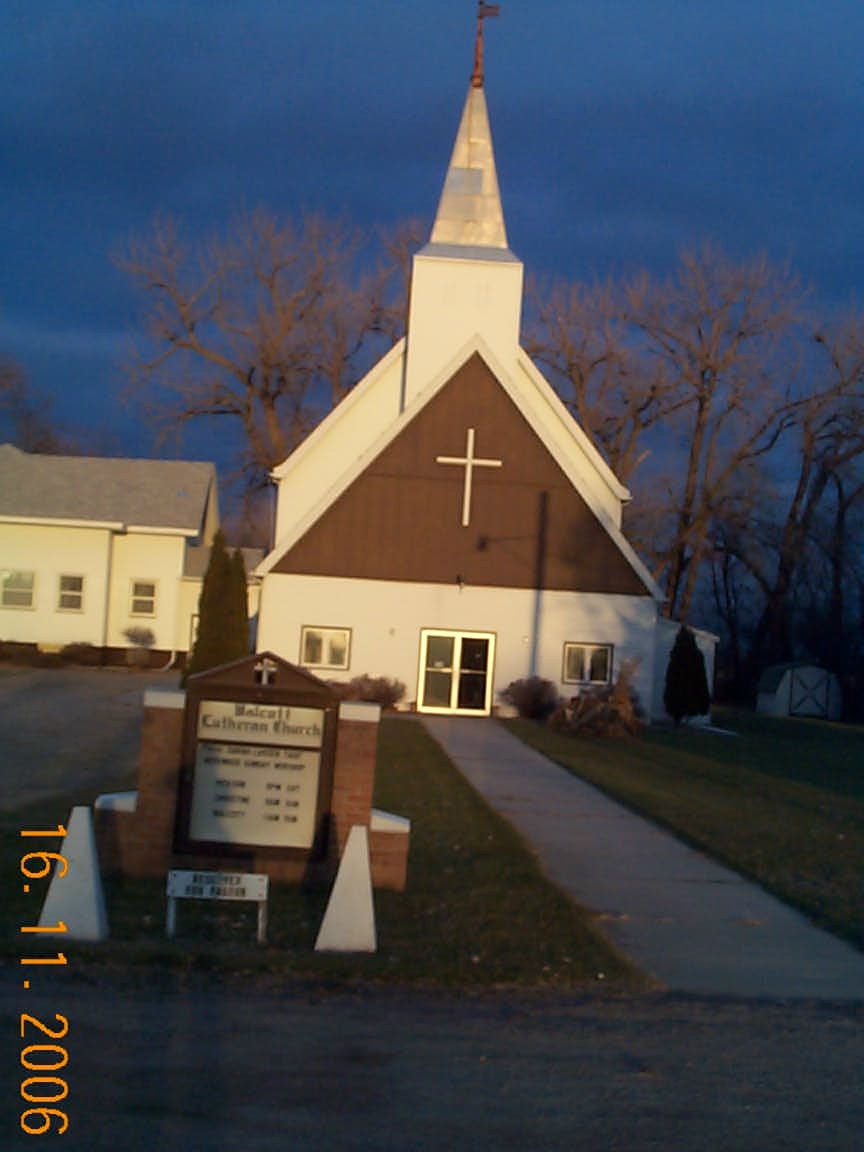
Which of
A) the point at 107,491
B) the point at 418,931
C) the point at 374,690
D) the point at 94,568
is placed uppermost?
the point at 107,491

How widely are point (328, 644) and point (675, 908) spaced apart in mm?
23185

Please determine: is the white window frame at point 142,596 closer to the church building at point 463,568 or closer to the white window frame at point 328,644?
the church building at point 463,568

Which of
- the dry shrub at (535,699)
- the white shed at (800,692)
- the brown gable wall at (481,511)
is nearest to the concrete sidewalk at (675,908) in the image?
the dry shrub at (535,699)

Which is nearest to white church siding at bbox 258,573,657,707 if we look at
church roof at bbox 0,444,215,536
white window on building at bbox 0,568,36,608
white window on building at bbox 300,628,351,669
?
white window on building at bbox 300,628,351,669

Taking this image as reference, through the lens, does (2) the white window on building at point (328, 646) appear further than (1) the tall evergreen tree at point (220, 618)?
Yes

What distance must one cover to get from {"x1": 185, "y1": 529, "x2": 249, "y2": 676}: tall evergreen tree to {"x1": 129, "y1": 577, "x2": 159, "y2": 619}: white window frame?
1808 centimetres

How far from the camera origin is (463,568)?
3359 centimetres

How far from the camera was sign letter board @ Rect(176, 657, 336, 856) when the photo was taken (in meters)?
10.1

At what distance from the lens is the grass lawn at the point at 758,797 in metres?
12.1

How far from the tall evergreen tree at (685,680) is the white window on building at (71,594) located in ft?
57.8

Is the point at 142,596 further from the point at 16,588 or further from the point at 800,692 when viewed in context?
the point at 800,692

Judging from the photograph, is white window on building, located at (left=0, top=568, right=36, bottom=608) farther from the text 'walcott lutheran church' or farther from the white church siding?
the white church siding

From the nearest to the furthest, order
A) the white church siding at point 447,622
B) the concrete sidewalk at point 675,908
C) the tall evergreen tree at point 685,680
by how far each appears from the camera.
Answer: the concrete sidewalk at point 675,908, the white church siding at point 447,622, the tall evergreen tree at point 685,680

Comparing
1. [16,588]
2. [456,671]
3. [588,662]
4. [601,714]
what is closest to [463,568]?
[456,671]
